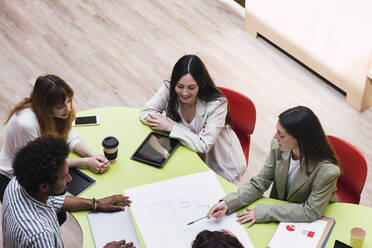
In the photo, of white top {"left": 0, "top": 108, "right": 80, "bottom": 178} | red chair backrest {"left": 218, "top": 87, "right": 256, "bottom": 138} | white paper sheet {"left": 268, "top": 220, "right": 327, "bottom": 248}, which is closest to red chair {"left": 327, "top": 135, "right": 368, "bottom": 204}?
white paper sheet {"left": 268, "top": 220, "right": 327, "bottom": 248}

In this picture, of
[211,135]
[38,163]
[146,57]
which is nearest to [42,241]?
[38,163]

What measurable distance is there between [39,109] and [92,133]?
0.48 m

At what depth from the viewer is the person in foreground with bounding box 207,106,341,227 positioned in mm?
2609

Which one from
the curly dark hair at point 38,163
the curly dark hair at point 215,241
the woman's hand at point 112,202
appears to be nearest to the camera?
the curly dark hair at point 215,241

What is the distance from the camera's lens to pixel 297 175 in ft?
9.14

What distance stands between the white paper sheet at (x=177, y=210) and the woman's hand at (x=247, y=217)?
28 millimetres

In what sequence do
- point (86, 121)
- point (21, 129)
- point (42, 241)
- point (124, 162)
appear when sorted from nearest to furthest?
point (42, 241)
point (21, 129)
point (124, 162)
point (86, 121)

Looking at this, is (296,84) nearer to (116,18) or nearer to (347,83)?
(347,83)

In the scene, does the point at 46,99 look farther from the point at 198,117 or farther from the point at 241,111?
the point at 241,111

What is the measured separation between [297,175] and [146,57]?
2919 millimetres

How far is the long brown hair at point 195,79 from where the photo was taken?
124 inches

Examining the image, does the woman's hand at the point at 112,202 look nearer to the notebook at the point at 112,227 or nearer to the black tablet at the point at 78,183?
the notebook at the point at 112,227

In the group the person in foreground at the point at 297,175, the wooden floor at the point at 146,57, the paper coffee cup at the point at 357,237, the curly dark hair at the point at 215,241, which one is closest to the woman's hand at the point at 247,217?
the person in foreground at the point at 297,175

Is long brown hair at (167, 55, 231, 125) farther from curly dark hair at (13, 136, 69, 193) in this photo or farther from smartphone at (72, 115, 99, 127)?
curly dark hair at (13, 136, 69, 193)
